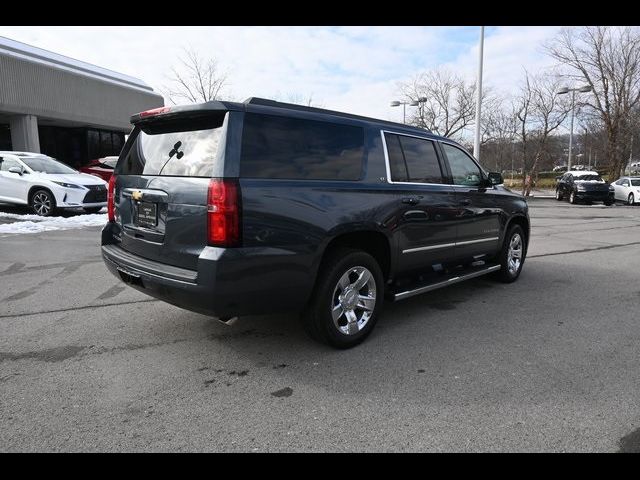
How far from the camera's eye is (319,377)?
3.45 meters

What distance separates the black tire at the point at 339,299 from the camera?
3.73m

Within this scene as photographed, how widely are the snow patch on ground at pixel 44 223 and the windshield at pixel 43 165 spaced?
1337 millimetres

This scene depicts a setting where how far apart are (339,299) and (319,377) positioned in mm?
709

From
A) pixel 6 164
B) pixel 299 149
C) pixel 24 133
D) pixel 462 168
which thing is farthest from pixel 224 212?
pixel 24 133

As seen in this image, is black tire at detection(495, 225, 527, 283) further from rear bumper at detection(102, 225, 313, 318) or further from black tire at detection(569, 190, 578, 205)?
black tire at detection(569, 190, 578, 205)

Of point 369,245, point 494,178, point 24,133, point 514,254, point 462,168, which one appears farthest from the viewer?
point 24,133

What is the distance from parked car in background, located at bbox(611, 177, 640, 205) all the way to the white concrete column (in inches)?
1158

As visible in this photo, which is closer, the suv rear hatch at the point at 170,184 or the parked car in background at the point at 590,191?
the suv rear hatch at the point at 170,184

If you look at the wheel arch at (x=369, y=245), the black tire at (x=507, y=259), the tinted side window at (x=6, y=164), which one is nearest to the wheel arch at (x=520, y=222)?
the black tire at (x=507, y=259)

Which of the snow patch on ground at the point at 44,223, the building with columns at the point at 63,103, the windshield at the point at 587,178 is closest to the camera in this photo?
the snow patch on ground at the point at 44,223

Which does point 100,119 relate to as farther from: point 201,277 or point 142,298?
point 201,277

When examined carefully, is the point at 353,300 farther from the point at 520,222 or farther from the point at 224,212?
the point at 520,222

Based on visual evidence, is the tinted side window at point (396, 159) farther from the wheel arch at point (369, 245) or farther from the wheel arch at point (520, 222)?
the wheel arch at point (520, 222)

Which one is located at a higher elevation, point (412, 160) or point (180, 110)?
point (180, 110)
